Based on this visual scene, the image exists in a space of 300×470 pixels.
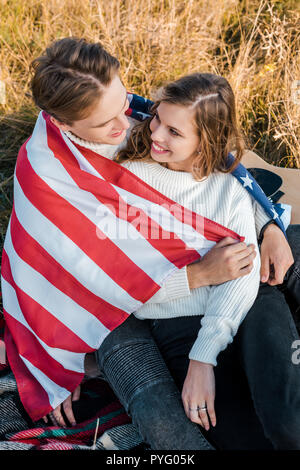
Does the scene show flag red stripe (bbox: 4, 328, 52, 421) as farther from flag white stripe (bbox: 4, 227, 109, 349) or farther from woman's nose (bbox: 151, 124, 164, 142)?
woman's nose (bbox: 151, 124, 164, 142)

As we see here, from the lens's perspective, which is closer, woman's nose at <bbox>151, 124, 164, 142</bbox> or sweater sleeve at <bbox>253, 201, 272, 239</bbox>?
woman's nose at <bbox>151, 124, 164, 142</bbox>

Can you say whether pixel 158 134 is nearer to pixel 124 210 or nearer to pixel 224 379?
pixel 124 210

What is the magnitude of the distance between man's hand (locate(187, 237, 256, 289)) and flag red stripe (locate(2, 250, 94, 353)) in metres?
0.58

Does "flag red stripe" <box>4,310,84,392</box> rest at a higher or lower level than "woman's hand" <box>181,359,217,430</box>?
lower

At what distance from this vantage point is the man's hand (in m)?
1.85

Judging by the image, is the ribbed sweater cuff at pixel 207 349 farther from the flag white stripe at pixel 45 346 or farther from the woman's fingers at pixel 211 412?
the flag white stripe at pixel 45 346

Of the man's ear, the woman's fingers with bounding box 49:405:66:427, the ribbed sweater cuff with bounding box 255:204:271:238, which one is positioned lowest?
the woman's fingers with bounding box 49:405:66:427

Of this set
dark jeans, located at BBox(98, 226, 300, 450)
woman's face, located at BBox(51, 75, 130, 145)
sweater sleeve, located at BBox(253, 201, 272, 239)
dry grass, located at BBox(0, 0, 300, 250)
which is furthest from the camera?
dry grass, located at BBox(0, 0, 300, 250)

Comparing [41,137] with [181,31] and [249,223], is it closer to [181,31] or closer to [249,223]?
[249,223]

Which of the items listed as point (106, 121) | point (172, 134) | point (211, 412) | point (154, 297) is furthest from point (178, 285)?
point (106, 121)

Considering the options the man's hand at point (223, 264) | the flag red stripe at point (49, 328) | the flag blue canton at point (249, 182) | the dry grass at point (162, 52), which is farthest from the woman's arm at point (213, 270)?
the dry grass at point (162, 52)

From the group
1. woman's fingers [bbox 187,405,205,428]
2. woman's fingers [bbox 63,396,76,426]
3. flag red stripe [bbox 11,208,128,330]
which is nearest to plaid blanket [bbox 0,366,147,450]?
woman's fingers [bbox 63,396,76,426]

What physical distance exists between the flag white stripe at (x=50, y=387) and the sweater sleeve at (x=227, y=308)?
637mm

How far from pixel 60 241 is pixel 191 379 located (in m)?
0.78
